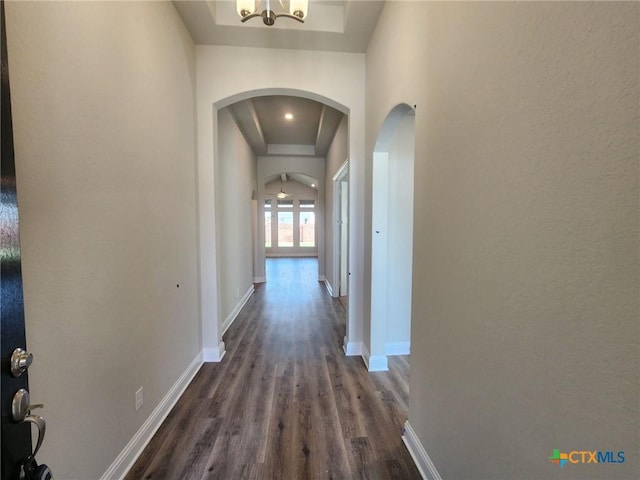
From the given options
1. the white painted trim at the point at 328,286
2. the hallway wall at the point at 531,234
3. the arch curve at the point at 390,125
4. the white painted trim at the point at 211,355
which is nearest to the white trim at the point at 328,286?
the white painted trim at the point at 328,286

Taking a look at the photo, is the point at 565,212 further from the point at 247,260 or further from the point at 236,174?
the point at 247,260

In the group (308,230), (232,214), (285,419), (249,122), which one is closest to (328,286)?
(232,214)

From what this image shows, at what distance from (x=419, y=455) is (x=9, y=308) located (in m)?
1.93

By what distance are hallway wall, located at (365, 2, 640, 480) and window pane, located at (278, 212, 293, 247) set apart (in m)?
10.3

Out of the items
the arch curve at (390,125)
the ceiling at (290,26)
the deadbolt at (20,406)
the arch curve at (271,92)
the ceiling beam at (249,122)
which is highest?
the ceiling at (290,26)

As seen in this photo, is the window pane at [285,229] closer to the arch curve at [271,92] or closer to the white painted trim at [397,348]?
the arch curve at [271,92]

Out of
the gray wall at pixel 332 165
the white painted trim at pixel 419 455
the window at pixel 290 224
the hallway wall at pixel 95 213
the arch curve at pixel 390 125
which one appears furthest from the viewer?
the window at pixel 290 224

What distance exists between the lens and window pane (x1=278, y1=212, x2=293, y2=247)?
11.6 m

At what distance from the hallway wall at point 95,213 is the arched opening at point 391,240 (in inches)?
67.0

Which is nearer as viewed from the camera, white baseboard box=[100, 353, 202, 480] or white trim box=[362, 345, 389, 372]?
white baseboard box=[100, 353, 202, 480]

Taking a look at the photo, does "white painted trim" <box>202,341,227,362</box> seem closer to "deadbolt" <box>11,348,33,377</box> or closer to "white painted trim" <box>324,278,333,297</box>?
"deadbolt" <box>11,348,33,377</box>

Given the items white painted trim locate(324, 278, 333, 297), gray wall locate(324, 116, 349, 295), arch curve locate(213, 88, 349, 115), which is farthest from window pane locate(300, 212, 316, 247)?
arch curve locate(213, 88, 349, 115)

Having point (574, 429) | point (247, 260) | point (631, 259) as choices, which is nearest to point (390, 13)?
point (631, 259)

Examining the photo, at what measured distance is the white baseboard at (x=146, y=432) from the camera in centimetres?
148
